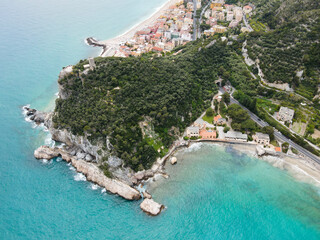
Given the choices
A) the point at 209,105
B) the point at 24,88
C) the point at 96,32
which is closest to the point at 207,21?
the point at 96,32

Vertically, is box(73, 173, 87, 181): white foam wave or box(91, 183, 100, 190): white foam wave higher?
box(91, 183, 100, 190): white foam wave

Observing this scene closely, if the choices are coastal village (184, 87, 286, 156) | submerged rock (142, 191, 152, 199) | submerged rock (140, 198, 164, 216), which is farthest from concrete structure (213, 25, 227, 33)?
submerged rock (140, 198, 164, 216)

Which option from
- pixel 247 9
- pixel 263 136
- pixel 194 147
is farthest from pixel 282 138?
pixel 247 9

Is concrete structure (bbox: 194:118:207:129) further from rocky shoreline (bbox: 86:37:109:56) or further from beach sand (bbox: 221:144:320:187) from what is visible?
rocky shoreline (bbox: 86:37:109:56)

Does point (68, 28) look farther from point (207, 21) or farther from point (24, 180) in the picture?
point (24, 180)

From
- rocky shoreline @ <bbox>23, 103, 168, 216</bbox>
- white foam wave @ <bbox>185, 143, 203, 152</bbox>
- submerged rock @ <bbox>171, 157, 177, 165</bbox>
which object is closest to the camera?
rocky shoreline @ <bbox>23, 103, 168, 216</bbox>
